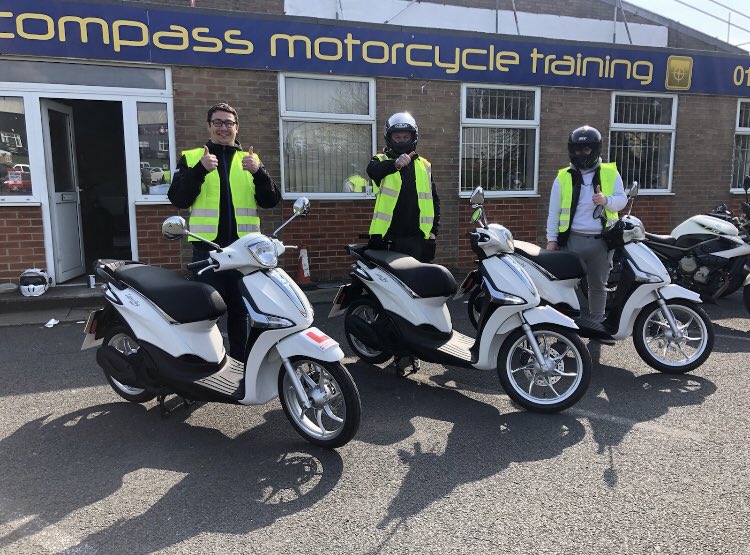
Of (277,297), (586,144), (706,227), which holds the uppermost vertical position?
(586,144)

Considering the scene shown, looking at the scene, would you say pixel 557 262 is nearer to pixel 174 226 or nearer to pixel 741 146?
pixel 174 226

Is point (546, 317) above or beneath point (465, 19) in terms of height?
beneath

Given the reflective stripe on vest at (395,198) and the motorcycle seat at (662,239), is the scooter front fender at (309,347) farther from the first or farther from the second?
the motorcycle seat at (662,239)

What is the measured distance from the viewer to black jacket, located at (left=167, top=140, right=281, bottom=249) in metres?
3.88

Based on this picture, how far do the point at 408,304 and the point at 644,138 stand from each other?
7.05 metres

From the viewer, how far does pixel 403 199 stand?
15.7 ft

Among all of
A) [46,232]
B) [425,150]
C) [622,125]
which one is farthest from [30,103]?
[622,125]

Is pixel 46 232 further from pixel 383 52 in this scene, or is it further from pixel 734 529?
pixel 734 529

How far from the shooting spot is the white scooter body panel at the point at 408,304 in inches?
166

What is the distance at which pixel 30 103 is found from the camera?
6.78m

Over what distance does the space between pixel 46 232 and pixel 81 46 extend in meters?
2.26

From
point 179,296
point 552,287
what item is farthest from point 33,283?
point 552,287

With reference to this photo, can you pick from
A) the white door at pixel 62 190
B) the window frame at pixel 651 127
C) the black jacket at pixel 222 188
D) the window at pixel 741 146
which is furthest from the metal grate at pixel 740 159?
the white door at pixel 62 190

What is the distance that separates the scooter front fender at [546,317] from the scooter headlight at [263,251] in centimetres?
170
